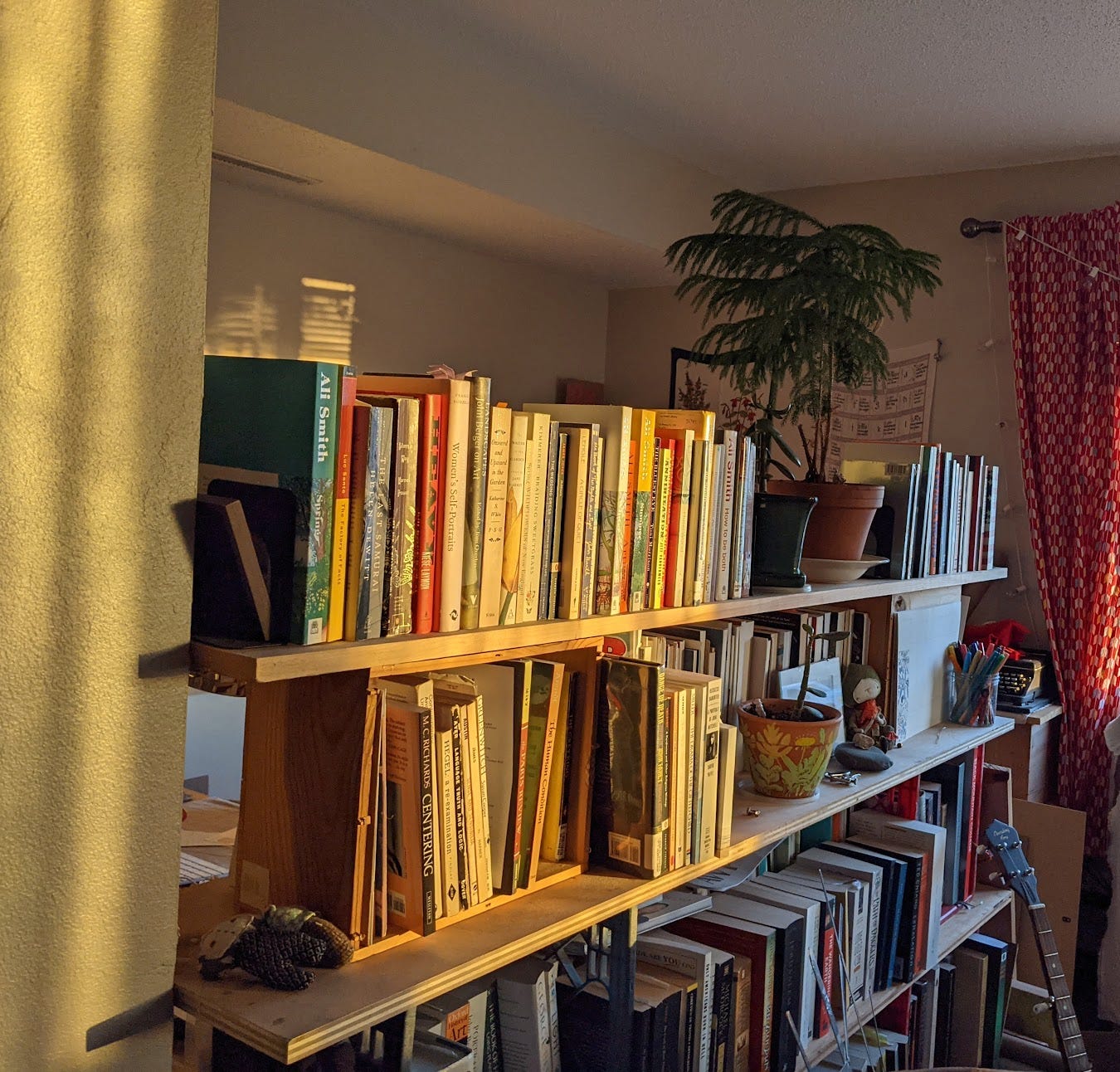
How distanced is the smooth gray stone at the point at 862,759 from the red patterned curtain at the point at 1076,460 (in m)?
1.49

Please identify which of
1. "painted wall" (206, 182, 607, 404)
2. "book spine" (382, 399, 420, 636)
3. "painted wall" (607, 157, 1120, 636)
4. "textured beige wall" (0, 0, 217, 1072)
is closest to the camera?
"textured beige wall" (0, 0, 217, 1072)

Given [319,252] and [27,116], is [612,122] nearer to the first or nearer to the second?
[319,252]

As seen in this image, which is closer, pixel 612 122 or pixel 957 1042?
pixel 957 1042

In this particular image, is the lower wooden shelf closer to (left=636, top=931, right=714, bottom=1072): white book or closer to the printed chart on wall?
(left=636, top=931, right=714, bottom=1072): white book

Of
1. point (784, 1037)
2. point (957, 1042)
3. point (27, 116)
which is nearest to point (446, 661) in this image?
point (27, 116)

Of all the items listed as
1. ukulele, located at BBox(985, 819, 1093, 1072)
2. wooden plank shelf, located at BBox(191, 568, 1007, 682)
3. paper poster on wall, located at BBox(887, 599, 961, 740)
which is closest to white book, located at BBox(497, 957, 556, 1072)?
wooden plank shelf, located at BBox(191, 568, 1007, 682)

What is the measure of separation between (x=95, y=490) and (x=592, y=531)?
2.11 ft

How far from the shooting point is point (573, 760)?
1438 mm

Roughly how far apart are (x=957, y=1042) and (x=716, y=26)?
2.47m

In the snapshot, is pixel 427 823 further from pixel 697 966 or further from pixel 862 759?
pixel 862 759

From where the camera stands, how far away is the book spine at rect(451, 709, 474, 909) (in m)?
1.21

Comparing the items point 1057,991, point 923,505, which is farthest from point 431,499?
point 1057,991

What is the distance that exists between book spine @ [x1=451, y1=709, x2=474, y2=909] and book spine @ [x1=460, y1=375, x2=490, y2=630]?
4.9 inches

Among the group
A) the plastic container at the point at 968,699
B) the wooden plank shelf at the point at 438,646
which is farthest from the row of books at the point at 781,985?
the wooden plank shelf at the point at 438,646
